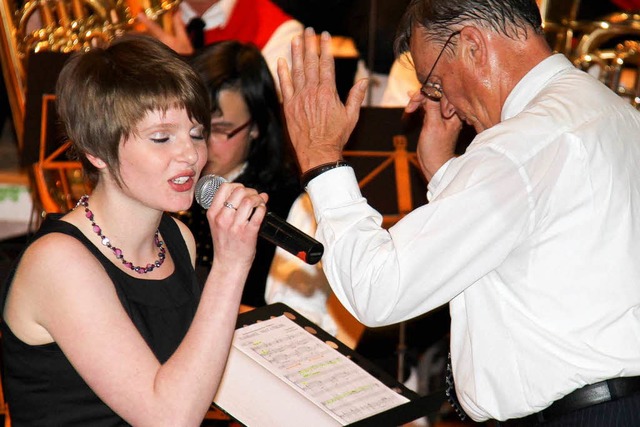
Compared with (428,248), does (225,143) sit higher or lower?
lower

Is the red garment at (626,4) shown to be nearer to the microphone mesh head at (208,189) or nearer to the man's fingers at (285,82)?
the man's fingers at (285,82)

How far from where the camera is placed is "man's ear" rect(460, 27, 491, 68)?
2021mm

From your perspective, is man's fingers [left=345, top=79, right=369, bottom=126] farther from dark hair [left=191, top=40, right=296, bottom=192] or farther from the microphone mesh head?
dark hair [left=191, top=40, right=296, bottom=192]

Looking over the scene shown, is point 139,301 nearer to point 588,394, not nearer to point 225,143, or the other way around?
point 588,394

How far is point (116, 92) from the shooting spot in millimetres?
1896

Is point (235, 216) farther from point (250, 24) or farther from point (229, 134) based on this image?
point (250, 24)

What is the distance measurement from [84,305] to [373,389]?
666mm

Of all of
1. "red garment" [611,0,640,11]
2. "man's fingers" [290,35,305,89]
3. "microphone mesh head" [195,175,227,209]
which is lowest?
"red garment" [611,0,640,11]

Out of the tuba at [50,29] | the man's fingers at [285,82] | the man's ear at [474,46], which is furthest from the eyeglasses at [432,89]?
the tuba at [50,29]

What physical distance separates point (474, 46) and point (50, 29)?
2.73 metres

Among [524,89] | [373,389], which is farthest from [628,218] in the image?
[373,389]

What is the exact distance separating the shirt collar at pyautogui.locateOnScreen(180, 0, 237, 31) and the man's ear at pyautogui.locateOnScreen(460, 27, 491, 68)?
2856mm

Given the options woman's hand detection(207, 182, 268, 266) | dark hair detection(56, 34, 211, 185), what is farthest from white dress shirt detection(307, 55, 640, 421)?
dark hair detection(56, 34, 211, 185)

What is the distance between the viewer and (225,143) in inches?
129
